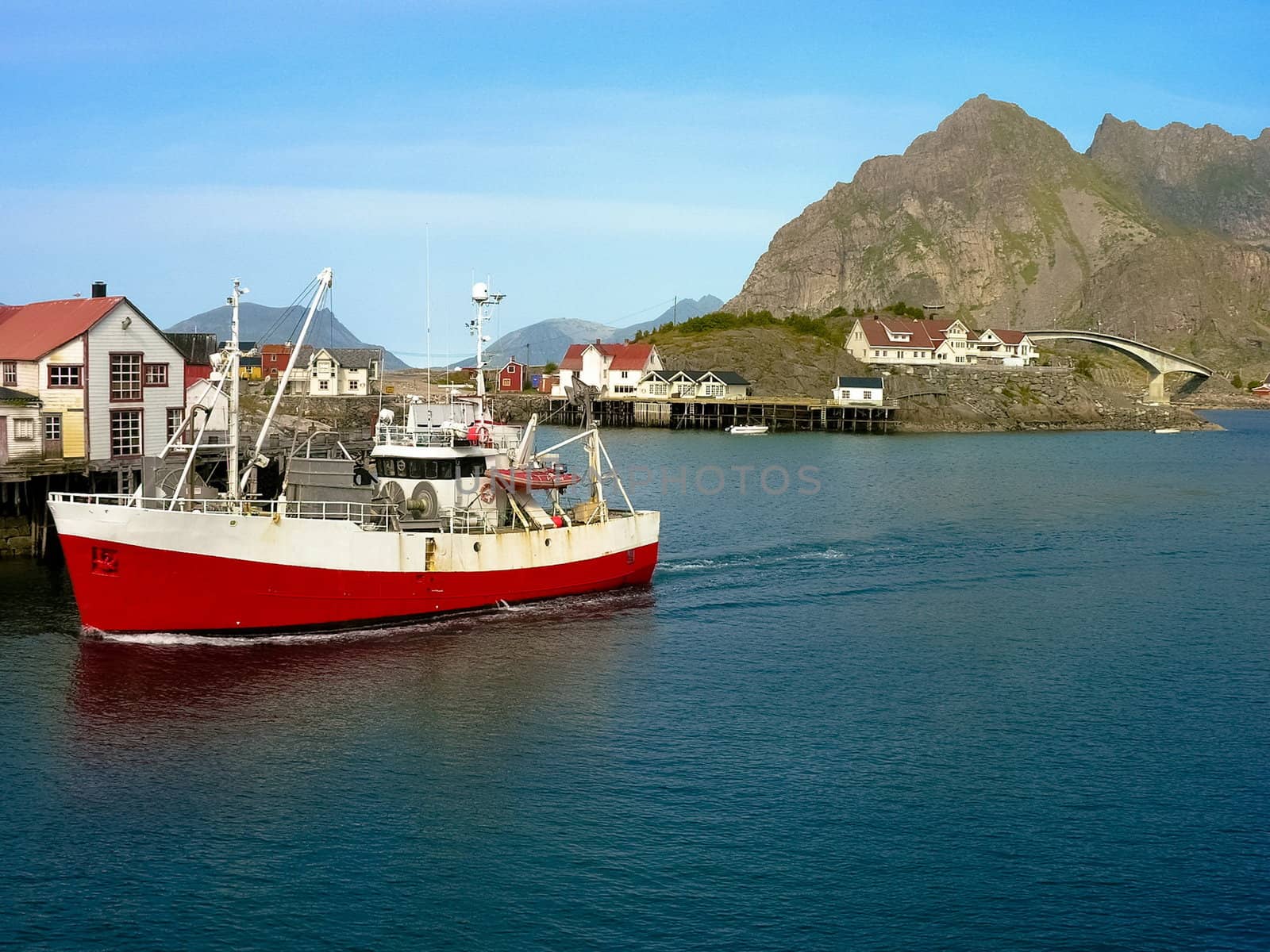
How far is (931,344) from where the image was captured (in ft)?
474

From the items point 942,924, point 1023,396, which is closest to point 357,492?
point 942,924

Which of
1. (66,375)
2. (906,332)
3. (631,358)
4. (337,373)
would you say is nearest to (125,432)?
(66,375)

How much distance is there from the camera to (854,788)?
22.1m

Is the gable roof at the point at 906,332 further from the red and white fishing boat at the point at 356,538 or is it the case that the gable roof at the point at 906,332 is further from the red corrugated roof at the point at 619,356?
the red and white fishing boat at the point at 356,538

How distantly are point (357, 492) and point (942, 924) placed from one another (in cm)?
2049

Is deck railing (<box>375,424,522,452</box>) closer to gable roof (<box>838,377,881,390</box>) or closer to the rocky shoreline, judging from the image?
the rocky shoreline

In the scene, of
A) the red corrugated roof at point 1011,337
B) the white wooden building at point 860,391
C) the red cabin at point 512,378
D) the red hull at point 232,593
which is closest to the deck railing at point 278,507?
the red hull at point 232,593

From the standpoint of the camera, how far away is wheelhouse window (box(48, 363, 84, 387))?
4091 centimetres

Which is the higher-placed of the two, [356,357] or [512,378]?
[356,357]

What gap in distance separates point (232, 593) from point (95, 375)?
16470 millimetres

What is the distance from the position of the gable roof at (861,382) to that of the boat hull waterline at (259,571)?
316ft

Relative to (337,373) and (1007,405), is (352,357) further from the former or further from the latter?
(1007,405)

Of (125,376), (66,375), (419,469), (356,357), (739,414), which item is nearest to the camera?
(419,469)

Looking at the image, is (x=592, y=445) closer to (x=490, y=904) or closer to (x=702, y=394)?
(x=490, y=904)
